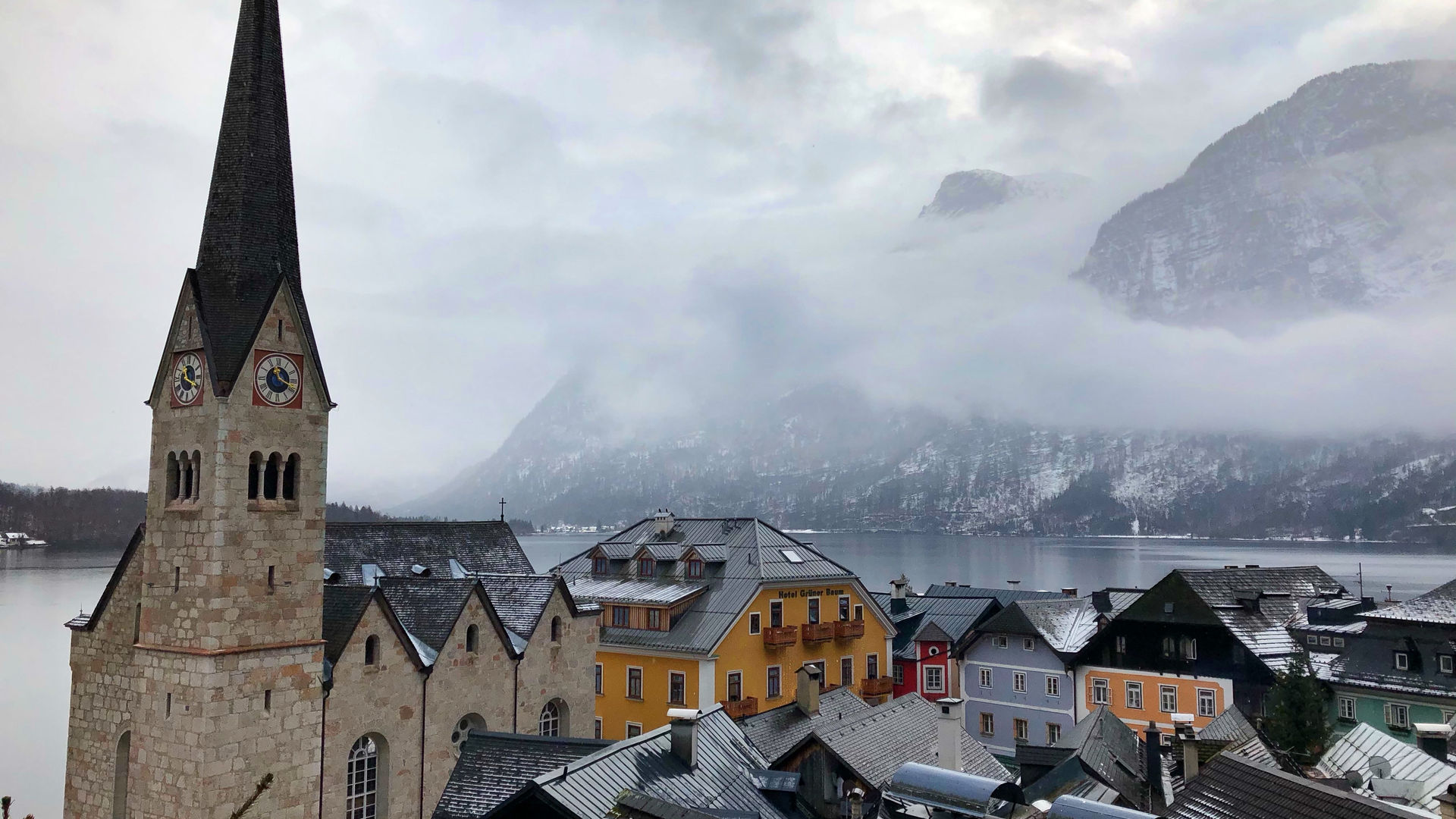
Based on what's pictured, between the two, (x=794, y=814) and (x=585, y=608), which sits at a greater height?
(x=585, y=608)

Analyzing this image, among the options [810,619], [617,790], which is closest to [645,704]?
[810,619]

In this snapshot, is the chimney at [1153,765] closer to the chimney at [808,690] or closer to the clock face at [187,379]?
the chimney at [808,690]

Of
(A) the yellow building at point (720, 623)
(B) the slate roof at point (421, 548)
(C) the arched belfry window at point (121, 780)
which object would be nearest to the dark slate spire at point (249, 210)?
(B) the slate roof at point (421, 548)

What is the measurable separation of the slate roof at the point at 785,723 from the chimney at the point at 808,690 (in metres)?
0.20

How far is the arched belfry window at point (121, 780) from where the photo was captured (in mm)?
31656

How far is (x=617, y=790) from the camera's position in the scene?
72.7 ft

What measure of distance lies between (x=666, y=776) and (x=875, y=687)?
4082cm

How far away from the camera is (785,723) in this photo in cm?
3569

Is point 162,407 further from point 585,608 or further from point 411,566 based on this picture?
point 585,608

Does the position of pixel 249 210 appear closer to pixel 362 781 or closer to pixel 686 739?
pixel 362 781

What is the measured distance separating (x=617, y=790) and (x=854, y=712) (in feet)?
61.6

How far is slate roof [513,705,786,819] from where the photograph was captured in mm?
21062

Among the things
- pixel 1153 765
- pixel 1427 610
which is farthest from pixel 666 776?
pixel 1427 610

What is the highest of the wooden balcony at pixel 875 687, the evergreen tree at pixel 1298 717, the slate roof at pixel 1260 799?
the slate roof at pixel 1260 799
